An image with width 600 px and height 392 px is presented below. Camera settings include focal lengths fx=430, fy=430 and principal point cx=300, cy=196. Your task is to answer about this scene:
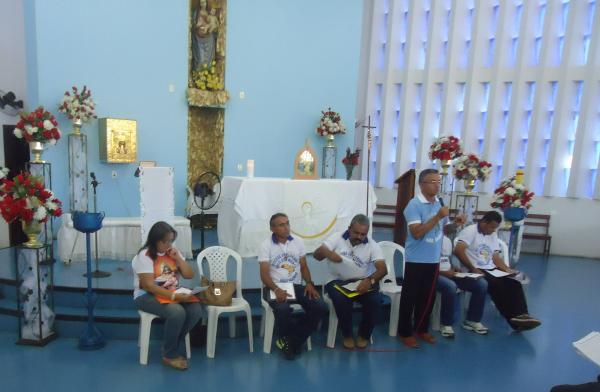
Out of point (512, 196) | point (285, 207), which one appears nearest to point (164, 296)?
point (285, 207)

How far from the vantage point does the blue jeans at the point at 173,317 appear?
3.54 meters

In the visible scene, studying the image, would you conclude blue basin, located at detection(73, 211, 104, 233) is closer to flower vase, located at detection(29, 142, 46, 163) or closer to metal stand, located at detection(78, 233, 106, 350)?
metal stand, located at detection(78, 233, 106, 350)

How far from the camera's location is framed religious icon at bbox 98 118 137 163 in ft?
21.0

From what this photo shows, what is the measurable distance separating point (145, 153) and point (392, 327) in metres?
4.84

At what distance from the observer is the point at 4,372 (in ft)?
11.1

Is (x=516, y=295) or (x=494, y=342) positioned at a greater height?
(x=516, y=295)

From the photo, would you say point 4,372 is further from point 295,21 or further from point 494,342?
point 295,21

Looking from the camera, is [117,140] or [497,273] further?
[117,140]

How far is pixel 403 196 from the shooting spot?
5.71 metres

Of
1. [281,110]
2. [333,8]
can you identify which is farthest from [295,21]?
[281,110]

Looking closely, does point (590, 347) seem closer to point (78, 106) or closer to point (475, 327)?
point (475, 327)

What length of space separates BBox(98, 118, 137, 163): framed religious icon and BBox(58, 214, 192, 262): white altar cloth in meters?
1.13

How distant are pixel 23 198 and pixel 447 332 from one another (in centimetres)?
424

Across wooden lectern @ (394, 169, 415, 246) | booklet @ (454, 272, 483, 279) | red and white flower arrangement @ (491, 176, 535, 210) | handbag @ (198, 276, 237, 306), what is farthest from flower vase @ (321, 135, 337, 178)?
handbag @ (198, 276, 237, 306)
